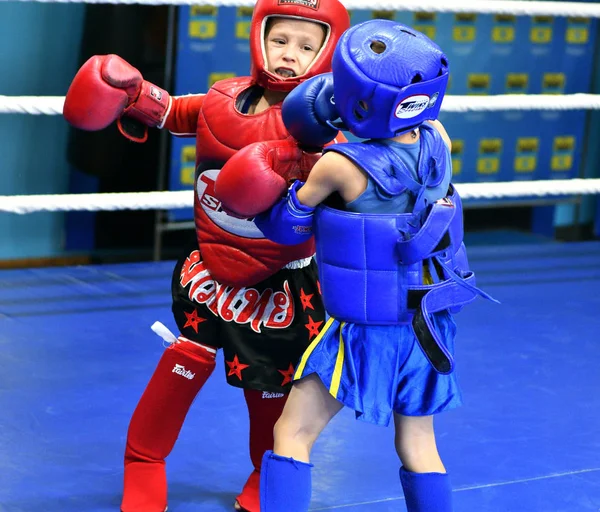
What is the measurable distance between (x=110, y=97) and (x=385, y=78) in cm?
59

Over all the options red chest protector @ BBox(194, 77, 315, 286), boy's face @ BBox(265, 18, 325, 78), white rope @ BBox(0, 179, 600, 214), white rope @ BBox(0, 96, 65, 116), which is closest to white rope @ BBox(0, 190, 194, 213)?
Result: white rope @ BBox(0, 179, 600, 214)

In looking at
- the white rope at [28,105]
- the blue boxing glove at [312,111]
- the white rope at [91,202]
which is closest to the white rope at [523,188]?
the white rope at [91,202]

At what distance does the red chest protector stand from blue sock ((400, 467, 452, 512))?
1.50ft

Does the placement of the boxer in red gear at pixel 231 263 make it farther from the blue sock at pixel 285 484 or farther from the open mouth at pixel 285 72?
the blue sock at pixel 285 484

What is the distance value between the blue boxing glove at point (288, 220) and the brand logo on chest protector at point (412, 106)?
20 centimetres

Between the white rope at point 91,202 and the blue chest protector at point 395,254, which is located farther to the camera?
the white rope at point 91,202

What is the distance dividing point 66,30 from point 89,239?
71 centimetres

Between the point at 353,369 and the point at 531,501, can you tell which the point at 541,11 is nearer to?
the point at 531,501

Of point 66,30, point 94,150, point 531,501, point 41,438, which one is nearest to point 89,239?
point 94,150

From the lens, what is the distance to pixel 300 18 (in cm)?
186

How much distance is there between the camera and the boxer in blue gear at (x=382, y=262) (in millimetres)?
1591

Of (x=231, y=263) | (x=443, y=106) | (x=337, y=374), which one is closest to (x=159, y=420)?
(x=231, y=263)

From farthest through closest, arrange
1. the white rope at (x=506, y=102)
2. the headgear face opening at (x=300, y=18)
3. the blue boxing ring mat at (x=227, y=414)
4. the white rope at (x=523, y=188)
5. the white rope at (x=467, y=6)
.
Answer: the white rope at (x=523, y=188), the white rope at (x=506, y=102), the white rope at (x=467, y=6), the blue boxing ring mat at (x=227, y=414), the headgear face opening at (x=300, y=18)

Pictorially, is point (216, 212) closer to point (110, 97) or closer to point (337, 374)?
point (110, 97)
